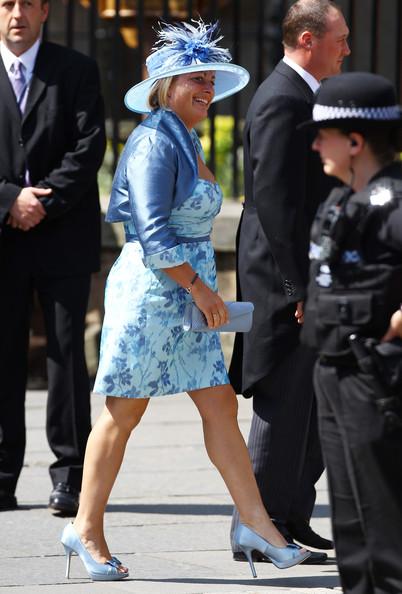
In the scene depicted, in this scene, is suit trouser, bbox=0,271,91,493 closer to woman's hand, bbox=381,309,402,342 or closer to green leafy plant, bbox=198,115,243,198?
woman's hand, bbox=381,309,402,342

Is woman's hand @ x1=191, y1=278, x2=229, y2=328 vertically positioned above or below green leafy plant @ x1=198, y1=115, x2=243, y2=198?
below

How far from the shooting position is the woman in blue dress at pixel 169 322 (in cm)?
496

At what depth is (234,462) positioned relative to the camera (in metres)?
5.04

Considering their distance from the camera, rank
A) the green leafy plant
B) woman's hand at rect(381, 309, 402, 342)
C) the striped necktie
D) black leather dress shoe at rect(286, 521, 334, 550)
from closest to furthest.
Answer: woman's hand at rect(381, 309, 402, 342) → black leather dress shoe at rect(286, 521, 334, 550) → the striped necktie → the green leafy plant

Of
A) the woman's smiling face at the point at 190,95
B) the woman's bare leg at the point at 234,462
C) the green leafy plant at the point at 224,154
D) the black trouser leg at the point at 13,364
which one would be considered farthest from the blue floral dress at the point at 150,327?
the green leafy plant at the point at 224,154

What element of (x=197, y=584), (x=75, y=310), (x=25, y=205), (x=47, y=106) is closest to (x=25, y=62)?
(x=47, y=106)

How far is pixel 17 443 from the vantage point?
20.7 feet

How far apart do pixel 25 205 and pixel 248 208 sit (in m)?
1.15

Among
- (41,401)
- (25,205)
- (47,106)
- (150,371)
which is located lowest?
(41,401)

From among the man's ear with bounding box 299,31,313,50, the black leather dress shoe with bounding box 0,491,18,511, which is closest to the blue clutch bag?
the man's ear with bounding box 299,31,313,50

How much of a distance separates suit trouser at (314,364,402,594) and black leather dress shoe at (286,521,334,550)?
1636 mm

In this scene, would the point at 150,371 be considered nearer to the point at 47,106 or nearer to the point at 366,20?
the point at 47,106

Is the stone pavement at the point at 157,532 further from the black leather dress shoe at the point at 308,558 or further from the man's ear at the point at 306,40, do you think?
the man's ear at the point at 306,40

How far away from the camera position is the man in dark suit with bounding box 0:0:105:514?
20.4 feet
